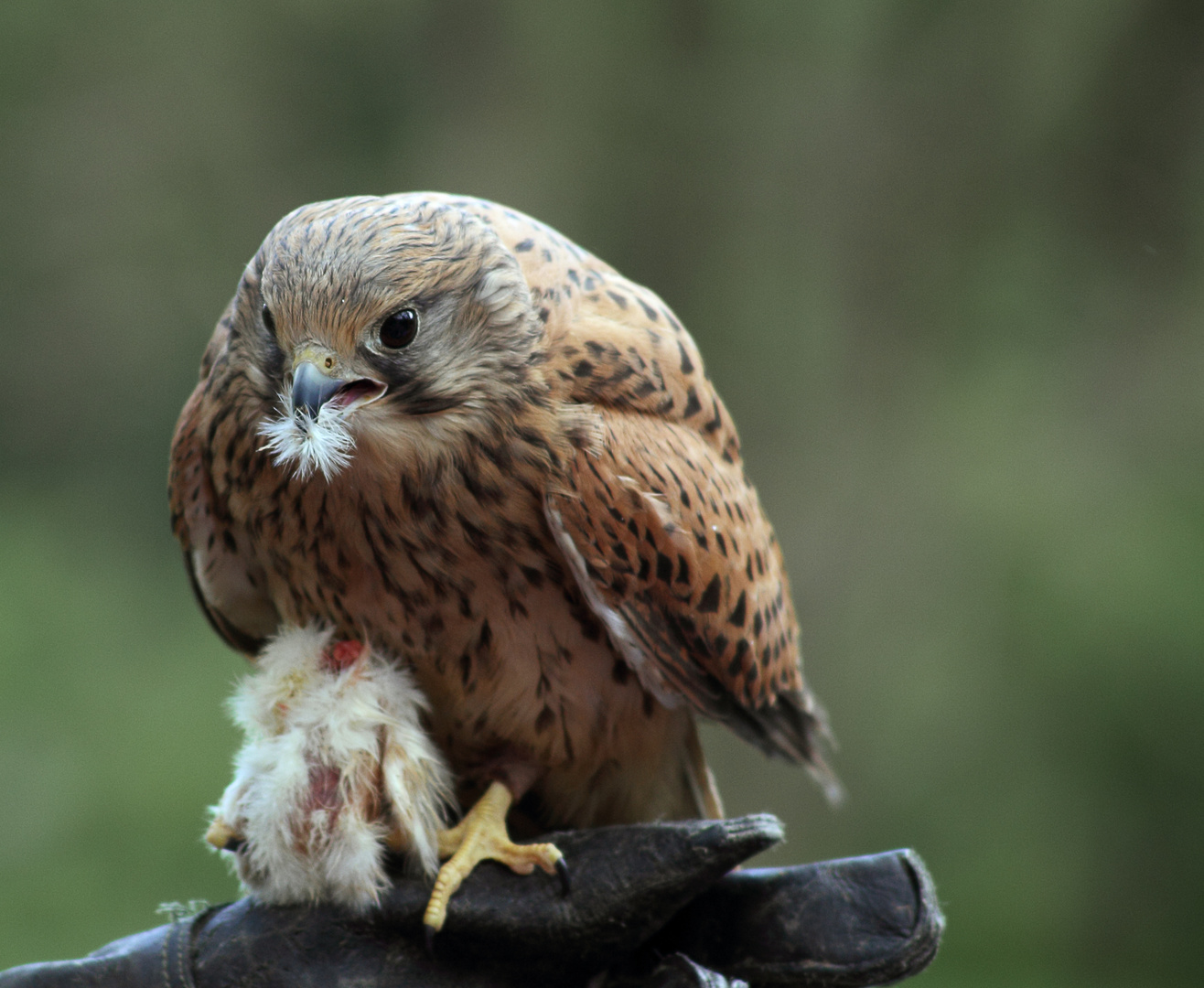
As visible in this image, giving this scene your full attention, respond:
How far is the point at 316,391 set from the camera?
145 cm

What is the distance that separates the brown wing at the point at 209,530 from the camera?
1770 millimetres

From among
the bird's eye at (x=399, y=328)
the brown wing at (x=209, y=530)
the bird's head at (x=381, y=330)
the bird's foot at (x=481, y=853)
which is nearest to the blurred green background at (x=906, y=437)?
the brown wing at (x=209, y=530)

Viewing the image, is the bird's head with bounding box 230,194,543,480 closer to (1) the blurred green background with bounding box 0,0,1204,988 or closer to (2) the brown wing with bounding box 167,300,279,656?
(2) the brown wing with bounding box 167,300,279,656

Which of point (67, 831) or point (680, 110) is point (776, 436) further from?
point (67, 831)

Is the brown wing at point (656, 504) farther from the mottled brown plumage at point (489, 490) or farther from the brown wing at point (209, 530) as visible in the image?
the brown wing at point (209, 530)

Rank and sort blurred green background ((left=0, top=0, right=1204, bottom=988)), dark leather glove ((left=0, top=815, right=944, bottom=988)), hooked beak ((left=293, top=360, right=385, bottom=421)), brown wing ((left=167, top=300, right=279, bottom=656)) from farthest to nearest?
1. blurred green background ((left=0, top=0, right=1204, bottom=988))
2. brown wing ((left=167, top=300, right=279, bottom=656))
3. dark leather glove ((left=0, top=815, right=944, bottom=988))
4. hooked beak ((left=293, top=360, right=385, bottom=421))

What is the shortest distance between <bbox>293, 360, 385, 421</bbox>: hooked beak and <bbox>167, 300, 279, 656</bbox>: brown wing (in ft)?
1.02

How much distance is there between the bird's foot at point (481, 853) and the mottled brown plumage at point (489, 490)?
0.09 metres

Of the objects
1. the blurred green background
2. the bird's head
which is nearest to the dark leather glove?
the bird's head

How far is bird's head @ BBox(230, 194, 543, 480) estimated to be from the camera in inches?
57.2

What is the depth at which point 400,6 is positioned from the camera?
4.94 metres

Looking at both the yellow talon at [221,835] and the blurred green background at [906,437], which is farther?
the blurred green background at [906,437]

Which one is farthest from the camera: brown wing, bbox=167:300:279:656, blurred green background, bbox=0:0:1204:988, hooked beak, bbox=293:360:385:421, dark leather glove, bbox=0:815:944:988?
blurred green background, bbox=0:0:1204:988

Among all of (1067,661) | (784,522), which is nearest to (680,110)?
(784,522)
